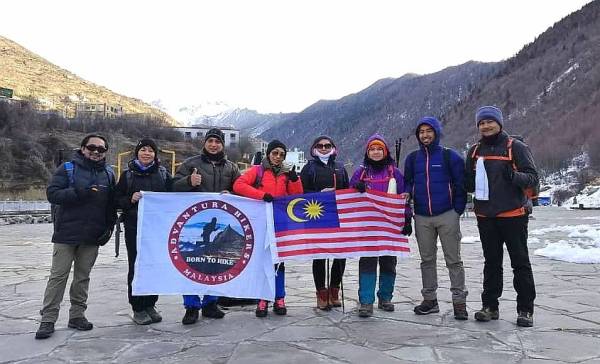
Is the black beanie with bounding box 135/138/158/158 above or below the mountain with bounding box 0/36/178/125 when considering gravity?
below

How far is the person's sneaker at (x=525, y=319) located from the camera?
527cm

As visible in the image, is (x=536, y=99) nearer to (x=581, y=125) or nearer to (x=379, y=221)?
(x=581, y=125)

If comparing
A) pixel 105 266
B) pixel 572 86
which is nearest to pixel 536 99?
pixel 572 86

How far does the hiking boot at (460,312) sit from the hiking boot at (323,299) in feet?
4.37

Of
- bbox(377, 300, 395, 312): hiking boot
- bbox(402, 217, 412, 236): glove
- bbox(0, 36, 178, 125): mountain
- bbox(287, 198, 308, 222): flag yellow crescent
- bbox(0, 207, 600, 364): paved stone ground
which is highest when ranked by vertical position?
bbox(0, 36, 178, 125): mountain

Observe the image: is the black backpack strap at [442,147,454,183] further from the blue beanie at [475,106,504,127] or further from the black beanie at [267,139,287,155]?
the black beanie at [267,139,287,155]

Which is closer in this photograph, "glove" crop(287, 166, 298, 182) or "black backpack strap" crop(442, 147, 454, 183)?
"black backpack strap" crop(442, 147, 454, 183)

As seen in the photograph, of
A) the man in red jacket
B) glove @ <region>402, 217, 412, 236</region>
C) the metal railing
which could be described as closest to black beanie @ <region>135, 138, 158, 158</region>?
the man in red jacket

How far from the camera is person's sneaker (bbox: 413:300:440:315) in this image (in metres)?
5.81

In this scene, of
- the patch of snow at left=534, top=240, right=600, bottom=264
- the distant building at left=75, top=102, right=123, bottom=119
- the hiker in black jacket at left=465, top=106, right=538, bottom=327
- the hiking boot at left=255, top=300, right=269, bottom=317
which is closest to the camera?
the hiker in black jacket at left=465, top=106, right=538, bottom=327

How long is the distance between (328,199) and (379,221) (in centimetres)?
59

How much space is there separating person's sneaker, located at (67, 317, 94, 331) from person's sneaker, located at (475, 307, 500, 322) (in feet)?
12.2

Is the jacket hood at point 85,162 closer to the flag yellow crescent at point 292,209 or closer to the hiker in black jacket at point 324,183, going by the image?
the flag yellow crescent at point 292,209

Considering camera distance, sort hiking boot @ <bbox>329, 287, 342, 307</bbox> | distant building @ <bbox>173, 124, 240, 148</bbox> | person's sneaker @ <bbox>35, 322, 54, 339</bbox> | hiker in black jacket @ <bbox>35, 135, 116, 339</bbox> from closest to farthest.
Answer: person's sneaker @ <bbox>35, 322, 54, 339</bbox> → hiker in black jacket @ <bbox>35, 135, 116, 339</bbox> → hiking boot @ <bbox>329, 287, 342, 307</bbox> → distant building @ <bbox>173, 124, 240, 148</bbox>
